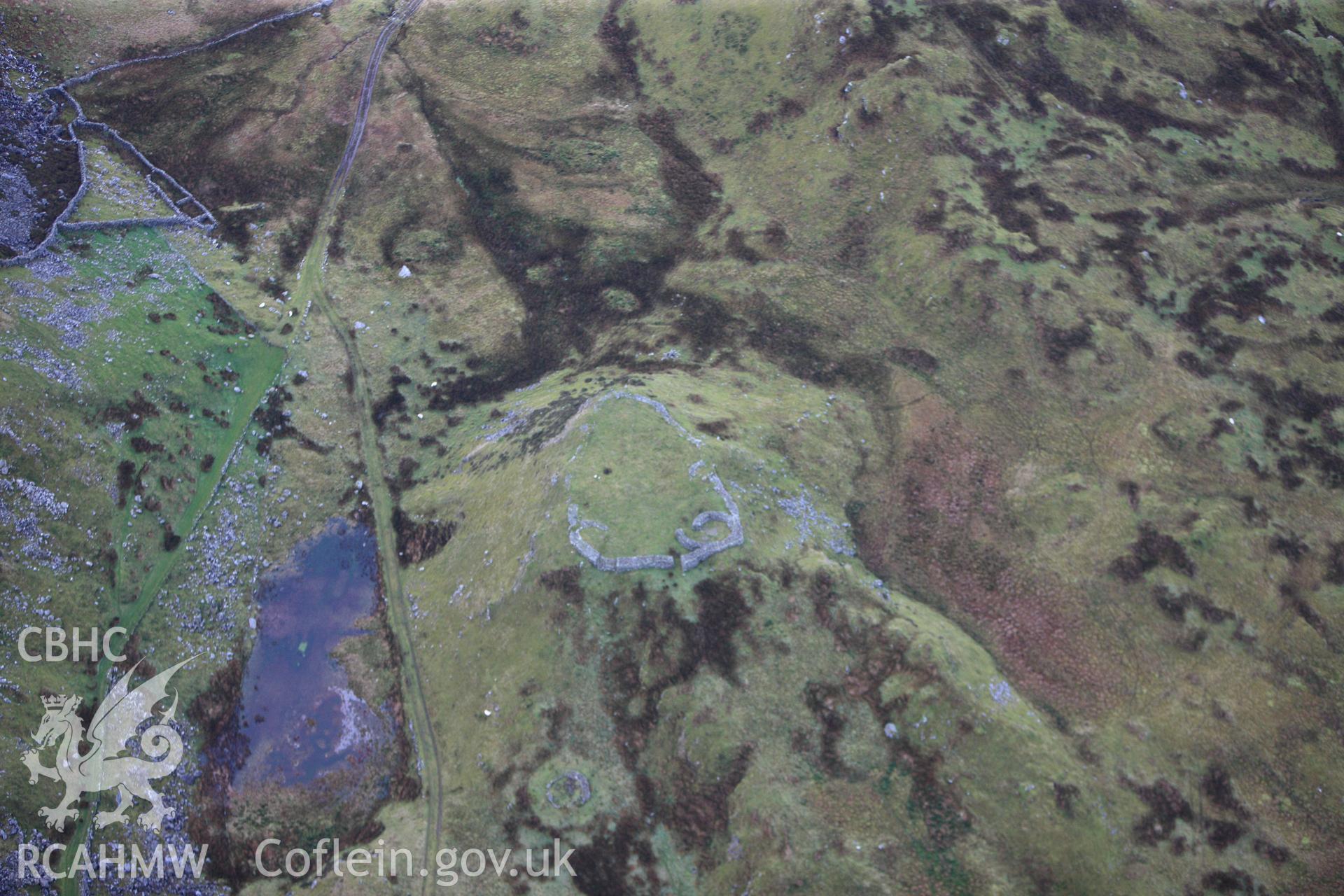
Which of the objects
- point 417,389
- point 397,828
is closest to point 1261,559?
point 397,828

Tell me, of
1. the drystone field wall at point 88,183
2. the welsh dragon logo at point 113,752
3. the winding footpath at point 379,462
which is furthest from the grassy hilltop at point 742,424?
the drystone field wall at point 88,183

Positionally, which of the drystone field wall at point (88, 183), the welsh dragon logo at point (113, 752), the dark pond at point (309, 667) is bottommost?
the dark pond at point (309, 667)

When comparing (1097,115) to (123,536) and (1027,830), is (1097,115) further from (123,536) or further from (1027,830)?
(123,536)

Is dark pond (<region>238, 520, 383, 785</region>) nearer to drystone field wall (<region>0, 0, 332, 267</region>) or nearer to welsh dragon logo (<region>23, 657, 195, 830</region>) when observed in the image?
welsh dragon logo (<region>23, 657, 195, 830</region>)

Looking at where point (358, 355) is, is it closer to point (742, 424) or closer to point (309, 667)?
point (309, 667)

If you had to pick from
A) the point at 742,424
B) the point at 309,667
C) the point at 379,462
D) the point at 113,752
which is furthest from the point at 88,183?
the point at 742,424

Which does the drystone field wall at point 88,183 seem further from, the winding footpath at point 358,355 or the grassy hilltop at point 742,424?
the grassy hilltop at point 742,424
